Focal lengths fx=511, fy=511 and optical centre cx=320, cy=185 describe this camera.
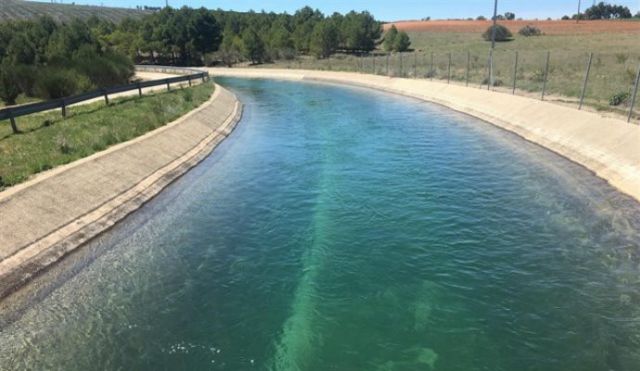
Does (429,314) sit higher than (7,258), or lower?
lower

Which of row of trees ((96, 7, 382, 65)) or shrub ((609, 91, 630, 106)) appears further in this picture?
row of trees ((96, 7, 382, 65))

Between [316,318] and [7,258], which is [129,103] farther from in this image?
[316,318]

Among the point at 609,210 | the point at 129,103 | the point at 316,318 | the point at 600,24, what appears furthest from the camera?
the point at 600,24

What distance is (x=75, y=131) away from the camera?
24688mm

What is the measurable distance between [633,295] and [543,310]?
241cm

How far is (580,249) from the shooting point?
14.9 meters

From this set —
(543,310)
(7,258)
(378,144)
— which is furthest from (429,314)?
A: (378,144)

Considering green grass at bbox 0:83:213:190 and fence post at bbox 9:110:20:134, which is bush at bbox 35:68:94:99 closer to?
green grass at bbox 0:83:213:190

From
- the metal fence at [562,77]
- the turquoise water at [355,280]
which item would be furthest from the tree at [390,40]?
the turquoise water at [355,280]

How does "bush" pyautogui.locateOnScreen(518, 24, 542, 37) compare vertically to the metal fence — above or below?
above

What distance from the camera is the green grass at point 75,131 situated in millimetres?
19348

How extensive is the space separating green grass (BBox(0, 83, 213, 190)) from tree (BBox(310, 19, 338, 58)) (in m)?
80.2

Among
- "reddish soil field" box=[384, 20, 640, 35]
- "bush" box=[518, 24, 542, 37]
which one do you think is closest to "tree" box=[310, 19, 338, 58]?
"bush" box=[518, 24, 542, 37]

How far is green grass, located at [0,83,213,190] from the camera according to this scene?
1935 centimetres
